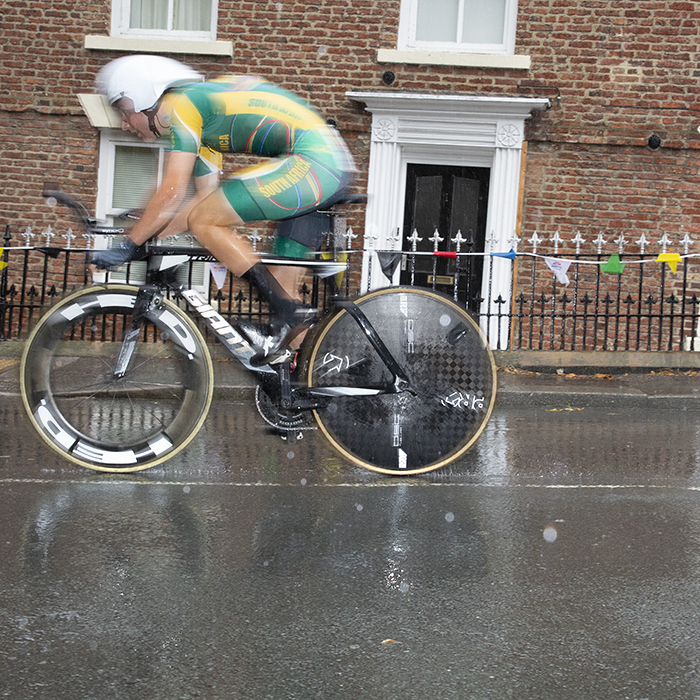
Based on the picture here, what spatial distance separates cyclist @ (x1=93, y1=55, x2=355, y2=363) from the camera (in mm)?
3973

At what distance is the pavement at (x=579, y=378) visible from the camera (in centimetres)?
810

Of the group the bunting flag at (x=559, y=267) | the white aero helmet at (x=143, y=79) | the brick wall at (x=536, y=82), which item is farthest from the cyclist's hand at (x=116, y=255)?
the brick wall at (x=536, y=82)

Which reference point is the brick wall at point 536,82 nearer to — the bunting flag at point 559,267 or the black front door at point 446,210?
the black front door at point 446,210

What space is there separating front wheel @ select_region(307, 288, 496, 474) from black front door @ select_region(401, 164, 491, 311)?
8339 millimetres

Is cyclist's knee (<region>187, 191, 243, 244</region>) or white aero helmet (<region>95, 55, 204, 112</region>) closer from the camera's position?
white aero helmet (<region>95, 55, 204, 112</region>)

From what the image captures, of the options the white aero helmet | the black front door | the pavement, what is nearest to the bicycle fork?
the white aero helmet

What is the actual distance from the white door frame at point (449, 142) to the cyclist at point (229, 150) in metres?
7.62

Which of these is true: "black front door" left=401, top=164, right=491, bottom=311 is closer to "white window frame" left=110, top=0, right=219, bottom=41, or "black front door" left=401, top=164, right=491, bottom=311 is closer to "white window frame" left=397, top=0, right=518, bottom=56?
"white window frame" left=397, top=0, right=518, bottom=56

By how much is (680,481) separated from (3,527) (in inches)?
131

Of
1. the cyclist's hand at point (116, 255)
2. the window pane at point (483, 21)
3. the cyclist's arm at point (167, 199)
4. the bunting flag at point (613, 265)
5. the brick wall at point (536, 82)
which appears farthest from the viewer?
the window pane at point (483, 21)

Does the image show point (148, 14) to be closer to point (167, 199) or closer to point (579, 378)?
point (579, 378)

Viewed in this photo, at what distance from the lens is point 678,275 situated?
12203 millimetres

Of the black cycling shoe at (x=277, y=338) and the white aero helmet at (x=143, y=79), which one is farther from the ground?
the white aero helmet at (x=143, y=79)

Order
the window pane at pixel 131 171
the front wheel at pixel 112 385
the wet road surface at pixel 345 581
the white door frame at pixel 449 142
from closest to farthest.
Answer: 1. the wet road surface at pixel 345 581
2. the front wheel at pixel 112 385
3. the white door frame at pixel 449 142
4. the window pane at pixel 131 171
